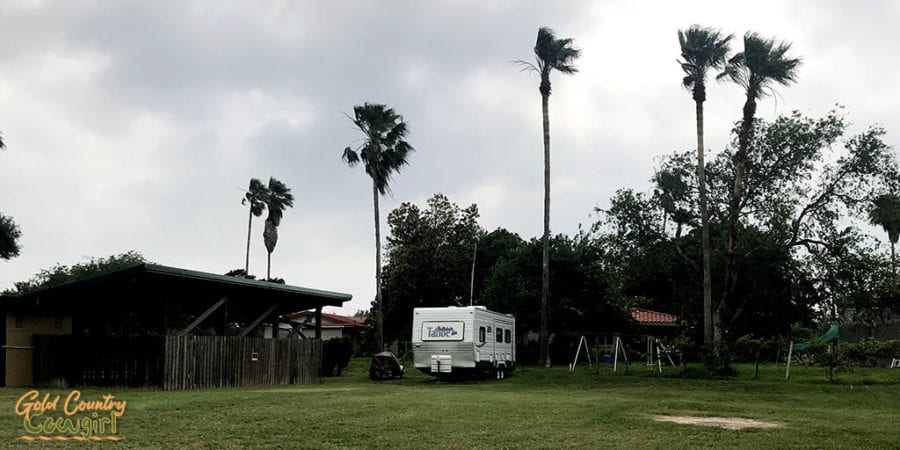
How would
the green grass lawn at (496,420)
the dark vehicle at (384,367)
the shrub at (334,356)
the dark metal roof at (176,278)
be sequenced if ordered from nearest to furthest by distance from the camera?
1. the green grass lawn at (496,420)
2. the dark metal roof at (176,278)
3. the dark vehicle at (384,367)
4. the shrub at (334,356)

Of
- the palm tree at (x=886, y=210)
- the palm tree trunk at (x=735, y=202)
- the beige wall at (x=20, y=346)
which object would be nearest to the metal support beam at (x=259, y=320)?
the beige wall at (x=20, y=346)

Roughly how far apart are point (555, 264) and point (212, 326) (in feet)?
56.7

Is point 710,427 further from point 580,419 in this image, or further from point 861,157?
point 861,157

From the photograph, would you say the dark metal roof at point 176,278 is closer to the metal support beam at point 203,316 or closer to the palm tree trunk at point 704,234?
the metal support beam at point 203,316

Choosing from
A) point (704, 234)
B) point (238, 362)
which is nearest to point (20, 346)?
point (238, 362)

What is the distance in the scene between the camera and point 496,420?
13477mm

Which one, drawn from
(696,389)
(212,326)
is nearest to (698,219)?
(696,389)

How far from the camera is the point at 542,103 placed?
37688 millimetres

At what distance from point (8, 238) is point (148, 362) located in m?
18.4

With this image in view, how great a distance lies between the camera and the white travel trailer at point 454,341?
26.8 meters

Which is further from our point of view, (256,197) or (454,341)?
(256,197)

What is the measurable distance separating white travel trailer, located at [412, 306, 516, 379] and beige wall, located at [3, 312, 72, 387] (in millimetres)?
11048

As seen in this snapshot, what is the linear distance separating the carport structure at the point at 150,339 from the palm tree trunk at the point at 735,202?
53.0 ft

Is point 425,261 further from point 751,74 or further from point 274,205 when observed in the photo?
point 751,74
